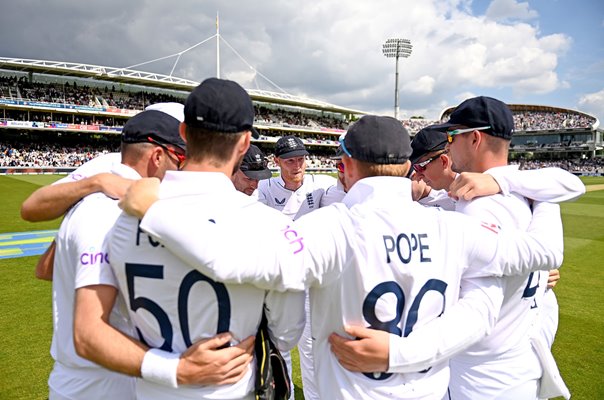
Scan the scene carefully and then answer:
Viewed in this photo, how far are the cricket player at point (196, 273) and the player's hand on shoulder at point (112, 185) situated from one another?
1.02 feet

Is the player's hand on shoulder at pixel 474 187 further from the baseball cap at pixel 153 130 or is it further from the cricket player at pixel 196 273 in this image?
the baseball cap at pixel 153 130

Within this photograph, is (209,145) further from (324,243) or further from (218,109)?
(324,243)

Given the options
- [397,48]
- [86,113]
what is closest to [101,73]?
[86,113]

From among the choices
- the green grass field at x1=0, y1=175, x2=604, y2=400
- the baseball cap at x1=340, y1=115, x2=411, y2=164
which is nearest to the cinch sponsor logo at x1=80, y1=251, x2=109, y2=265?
the baseball cap at x1=340, y1=115, x2=411, y2=164

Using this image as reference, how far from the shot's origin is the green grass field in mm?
4113

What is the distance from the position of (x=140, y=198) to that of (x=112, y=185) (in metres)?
0.51

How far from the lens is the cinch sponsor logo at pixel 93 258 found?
5.43 ft

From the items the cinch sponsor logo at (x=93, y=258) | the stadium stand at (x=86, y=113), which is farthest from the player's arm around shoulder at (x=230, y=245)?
the stadium stand at (x=86, y=113)

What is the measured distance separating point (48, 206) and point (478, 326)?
2.16 meters

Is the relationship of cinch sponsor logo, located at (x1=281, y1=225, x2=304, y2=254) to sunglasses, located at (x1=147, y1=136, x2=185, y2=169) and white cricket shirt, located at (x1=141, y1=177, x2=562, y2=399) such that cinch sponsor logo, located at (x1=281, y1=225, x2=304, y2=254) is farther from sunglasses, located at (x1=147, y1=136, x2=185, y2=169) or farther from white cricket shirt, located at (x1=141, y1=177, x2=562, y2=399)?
sunglasses, located at (x1=147, y1=136, x2=185, y2=169)

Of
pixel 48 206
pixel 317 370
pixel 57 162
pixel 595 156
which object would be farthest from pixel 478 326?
pixel 595 156

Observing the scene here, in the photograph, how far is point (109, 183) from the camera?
1.89 metres

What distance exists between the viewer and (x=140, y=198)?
148 cm

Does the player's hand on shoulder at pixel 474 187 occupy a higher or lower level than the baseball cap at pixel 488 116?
lower
